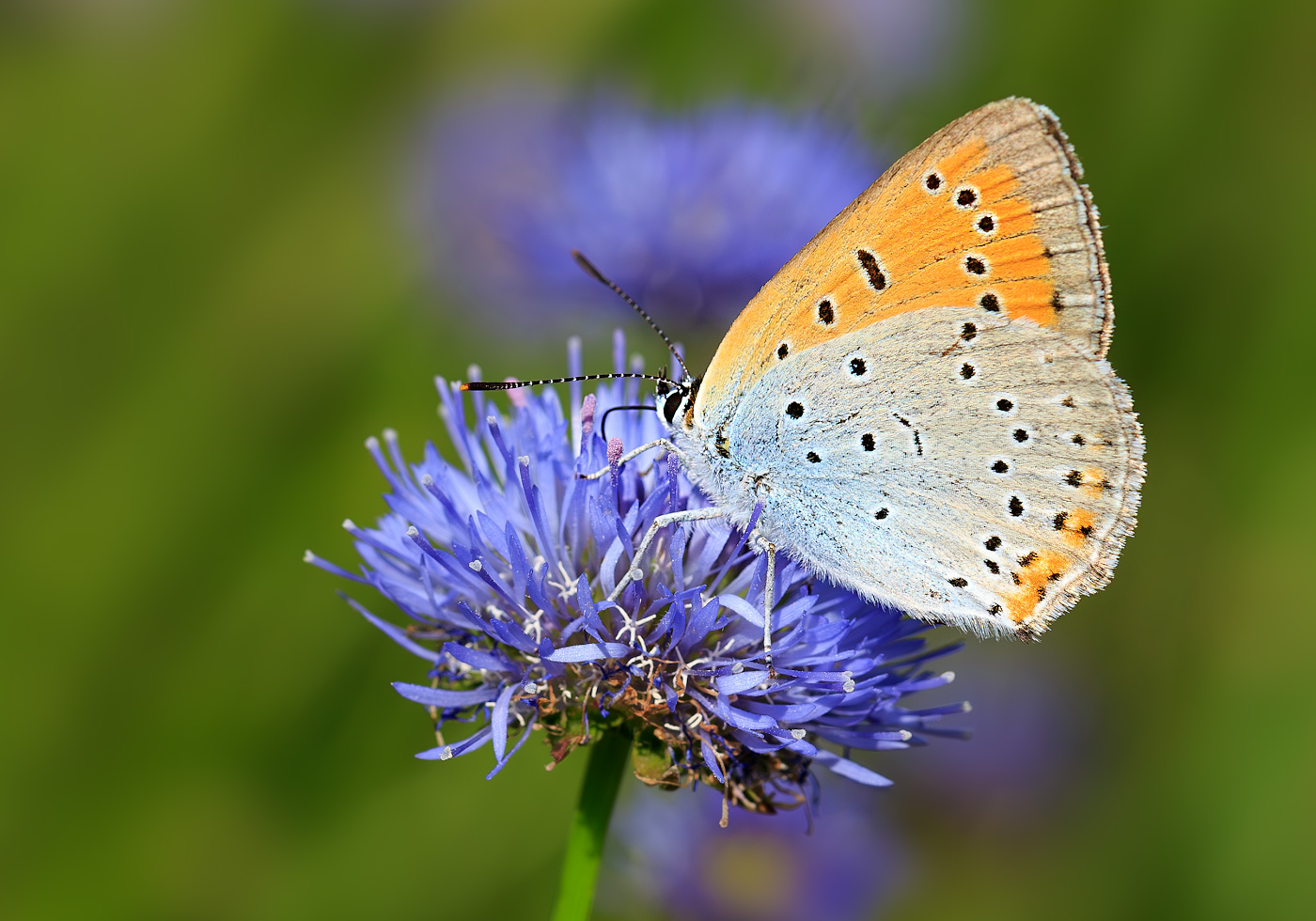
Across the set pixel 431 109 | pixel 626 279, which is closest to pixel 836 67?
pixel 431 109

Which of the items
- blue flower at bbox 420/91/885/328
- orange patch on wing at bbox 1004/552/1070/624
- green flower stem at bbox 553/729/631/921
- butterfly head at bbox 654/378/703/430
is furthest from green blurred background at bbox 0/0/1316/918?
orange patch on wing at bbox 1004/552/1070/624

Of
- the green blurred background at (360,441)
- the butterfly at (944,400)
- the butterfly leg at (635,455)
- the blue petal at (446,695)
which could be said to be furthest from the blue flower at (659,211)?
the blue petal at (446,695)

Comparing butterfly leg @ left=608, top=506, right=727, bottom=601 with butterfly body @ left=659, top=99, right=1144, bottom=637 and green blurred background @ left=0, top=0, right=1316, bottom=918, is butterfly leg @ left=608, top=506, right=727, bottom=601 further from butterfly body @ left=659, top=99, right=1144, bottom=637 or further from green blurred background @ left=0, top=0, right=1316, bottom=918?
green blurred background @ left=0, top=0, right=1316, bottom=918

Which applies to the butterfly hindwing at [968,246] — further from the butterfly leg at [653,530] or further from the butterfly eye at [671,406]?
the butterfly leg at [653,530]

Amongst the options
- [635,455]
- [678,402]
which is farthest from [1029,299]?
[635,455]

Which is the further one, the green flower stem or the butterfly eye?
the butterfly eye

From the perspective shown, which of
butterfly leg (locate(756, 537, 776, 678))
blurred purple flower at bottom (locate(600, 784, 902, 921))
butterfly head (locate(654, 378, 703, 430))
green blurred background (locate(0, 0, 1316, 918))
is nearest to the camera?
butterfly leg (locate(756, 537, 776, 678))

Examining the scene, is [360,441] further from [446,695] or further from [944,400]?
[944,400]
